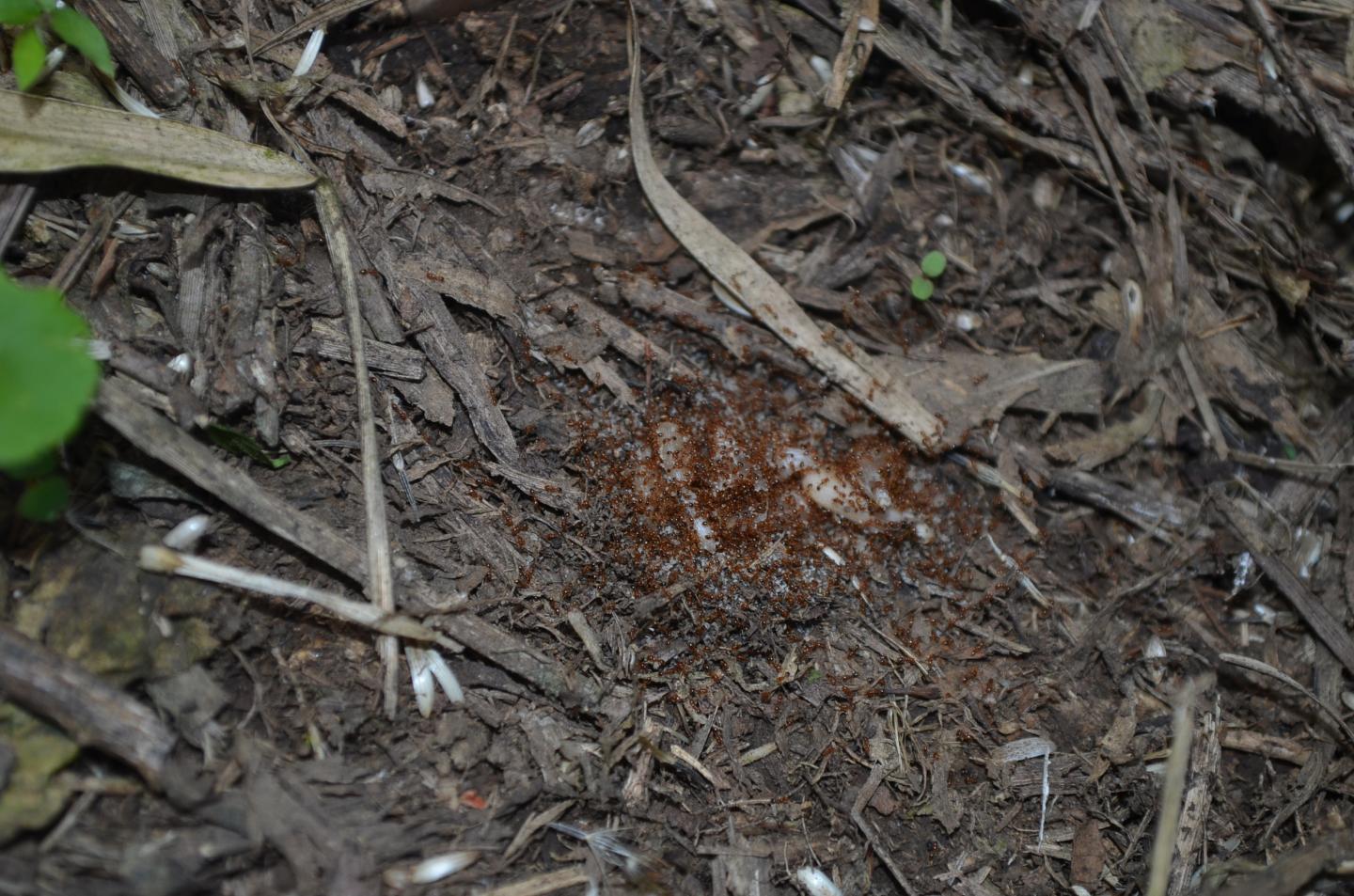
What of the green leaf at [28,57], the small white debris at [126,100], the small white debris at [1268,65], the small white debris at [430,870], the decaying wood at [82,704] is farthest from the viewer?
the small white debris at [1268,65]

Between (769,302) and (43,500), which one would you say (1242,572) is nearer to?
(769,302)

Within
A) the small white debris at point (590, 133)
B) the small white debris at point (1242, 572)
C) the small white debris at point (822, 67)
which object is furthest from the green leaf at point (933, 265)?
the small white debris at point (1242, 572)

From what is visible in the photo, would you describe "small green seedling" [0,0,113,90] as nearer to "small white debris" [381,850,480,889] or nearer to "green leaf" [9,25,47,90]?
"green leaf" [9,25,47,90]

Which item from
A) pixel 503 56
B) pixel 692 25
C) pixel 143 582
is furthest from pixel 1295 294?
pixel 143 582

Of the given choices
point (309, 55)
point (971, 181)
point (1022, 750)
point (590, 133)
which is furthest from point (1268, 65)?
point (309, 55)

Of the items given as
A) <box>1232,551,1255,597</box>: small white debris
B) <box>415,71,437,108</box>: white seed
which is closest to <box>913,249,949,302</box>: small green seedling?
<box>1232,551,1255,597</box>: small white debris

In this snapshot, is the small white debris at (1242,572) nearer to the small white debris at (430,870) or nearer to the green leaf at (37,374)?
the small white debris at (430,870)
